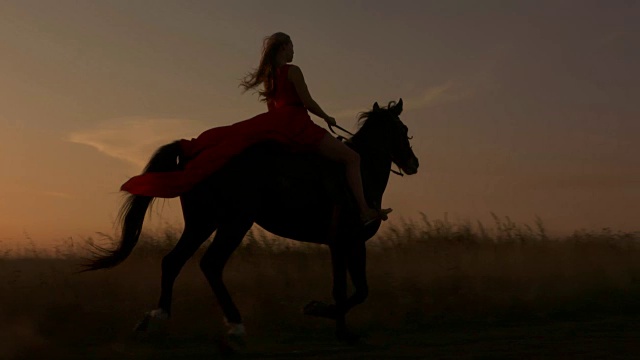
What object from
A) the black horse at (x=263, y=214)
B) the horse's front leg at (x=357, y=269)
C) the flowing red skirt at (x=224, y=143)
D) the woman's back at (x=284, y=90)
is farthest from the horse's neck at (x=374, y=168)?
the woman's back at (x=284, y=90)

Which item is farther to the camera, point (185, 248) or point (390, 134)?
point (390, 134)

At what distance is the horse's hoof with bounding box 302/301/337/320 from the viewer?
26.2 feet

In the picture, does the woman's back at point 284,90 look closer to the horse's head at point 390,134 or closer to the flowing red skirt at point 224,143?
the flowing red skirt at point 224,143

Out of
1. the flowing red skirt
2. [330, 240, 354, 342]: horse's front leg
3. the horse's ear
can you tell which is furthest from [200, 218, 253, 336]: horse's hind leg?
the horse's ear

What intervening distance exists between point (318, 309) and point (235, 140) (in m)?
1.69

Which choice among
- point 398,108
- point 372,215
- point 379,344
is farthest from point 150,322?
point 398,108

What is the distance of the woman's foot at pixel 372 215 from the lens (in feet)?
26.6

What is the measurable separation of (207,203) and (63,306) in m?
2.61

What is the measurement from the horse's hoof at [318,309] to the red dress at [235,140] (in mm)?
1419

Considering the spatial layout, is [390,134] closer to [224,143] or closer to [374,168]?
[374,168]

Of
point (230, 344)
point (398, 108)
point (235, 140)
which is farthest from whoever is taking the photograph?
point (398, 108)

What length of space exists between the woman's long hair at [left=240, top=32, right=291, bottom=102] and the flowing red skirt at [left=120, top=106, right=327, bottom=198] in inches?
11.5

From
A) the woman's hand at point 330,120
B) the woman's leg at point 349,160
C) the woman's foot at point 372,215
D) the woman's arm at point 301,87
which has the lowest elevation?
the woman's foot at point 372,215

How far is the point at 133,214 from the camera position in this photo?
8.17 m
